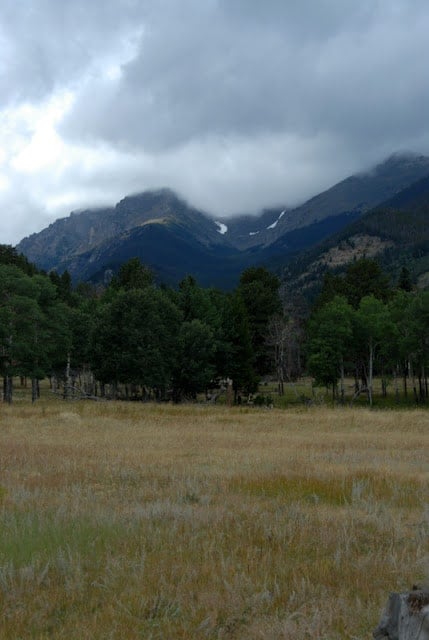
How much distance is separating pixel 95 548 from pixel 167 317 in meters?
48.4

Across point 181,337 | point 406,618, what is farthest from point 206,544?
point 181,337

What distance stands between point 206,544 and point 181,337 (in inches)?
1879

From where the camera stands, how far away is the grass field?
521 cm

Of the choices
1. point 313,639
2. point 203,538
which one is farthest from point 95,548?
point 313,639

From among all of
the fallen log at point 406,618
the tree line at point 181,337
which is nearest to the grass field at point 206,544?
the fallen log at point 406,618

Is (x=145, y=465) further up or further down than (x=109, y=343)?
further down

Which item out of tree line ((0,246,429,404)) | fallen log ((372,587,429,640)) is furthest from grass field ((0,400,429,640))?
tree line ((0,246,429,404))

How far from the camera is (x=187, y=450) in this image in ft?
62.7

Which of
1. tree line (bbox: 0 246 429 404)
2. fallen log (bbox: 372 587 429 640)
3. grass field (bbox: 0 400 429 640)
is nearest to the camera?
fallen log (bbox: 372 587 429 640)

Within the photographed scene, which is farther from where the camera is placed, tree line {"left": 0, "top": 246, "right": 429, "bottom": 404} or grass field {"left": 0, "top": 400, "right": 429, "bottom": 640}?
tree line {"left": 0, "top": 246, "right": 429, "bottom": 404}

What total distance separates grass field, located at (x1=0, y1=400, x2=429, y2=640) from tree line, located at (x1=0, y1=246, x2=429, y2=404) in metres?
33.4

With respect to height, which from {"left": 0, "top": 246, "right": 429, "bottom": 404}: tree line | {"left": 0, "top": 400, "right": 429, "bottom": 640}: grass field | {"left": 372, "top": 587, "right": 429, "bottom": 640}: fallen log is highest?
{"left": 0, "top": 246, "right": 429, "bottom": 404}: tree line

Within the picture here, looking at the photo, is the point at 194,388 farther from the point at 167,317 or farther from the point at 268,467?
the point at 268,467

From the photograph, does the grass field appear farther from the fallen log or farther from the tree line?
the tree line
